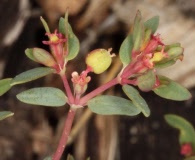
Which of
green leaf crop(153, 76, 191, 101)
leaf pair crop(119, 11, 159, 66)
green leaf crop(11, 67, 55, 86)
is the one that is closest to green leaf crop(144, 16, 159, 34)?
leaf pair crop(119, 11, 159, 66)

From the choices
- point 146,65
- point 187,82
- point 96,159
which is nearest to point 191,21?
point 187,82

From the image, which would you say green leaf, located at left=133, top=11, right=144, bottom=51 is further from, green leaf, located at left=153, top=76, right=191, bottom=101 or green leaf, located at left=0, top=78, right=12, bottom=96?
green leaf, located at left=0, top=78, right=12, bottom=96

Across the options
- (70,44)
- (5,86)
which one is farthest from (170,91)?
(5,86)

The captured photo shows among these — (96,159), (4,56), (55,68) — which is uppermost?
(55,68)

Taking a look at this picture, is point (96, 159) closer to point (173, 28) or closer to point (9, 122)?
point (9, 122)

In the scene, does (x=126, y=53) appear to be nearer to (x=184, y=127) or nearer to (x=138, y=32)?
(x=138, y=32)

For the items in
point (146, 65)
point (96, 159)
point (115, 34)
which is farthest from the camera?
point (115, 34)
